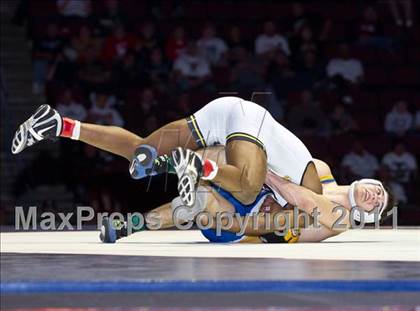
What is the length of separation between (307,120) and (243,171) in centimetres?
518

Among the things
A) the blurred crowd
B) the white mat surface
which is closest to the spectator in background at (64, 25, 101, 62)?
the blurred crowd

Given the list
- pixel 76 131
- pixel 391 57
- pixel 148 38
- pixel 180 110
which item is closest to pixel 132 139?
pixel 76 131

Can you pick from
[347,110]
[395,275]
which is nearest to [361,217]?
[395,275]

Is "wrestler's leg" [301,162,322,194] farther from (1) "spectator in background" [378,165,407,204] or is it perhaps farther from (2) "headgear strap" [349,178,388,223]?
(1) "spectator in background" [378,165,407,204]

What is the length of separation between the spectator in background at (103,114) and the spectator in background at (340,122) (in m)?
2.19

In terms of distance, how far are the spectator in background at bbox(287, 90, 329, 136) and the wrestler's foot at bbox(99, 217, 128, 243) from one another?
15.5 feet

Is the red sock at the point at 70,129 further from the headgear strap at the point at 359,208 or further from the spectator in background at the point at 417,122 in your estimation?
the spectator in background at the point at 417,122

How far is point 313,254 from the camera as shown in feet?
16.0

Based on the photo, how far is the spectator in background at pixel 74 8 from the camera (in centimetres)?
1127

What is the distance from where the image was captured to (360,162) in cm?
1025

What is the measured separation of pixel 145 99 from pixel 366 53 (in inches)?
112

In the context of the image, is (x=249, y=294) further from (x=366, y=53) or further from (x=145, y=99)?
(x=366, y=53)

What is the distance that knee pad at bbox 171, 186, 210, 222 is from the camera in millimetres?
5410

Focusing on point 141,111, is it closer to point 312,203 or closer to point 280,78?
point 280,78
